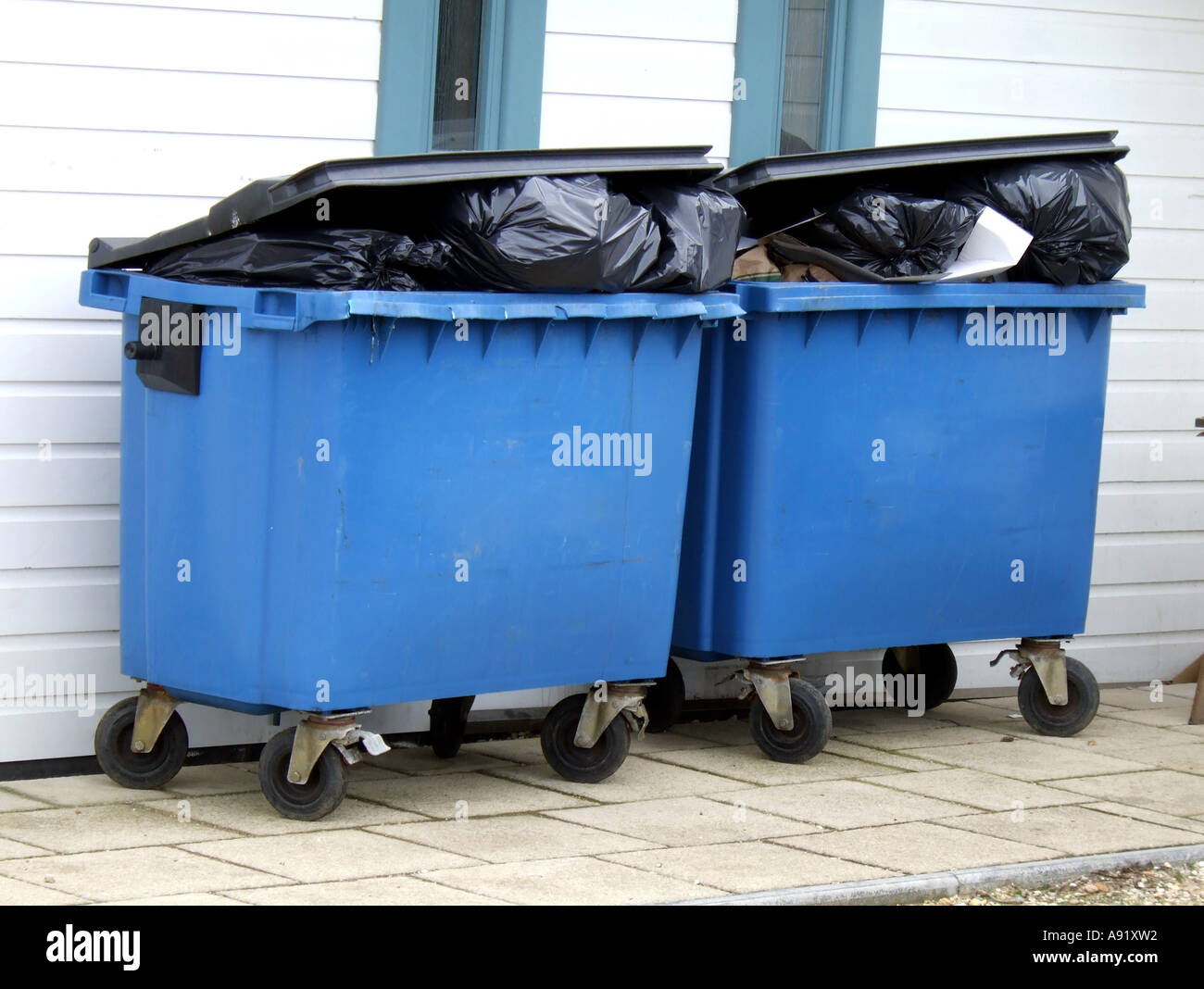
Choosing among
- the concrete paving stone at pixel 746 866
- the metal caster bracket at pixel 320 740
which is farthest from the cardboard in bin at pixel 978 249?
the metal caster bracket at pixel 320 740

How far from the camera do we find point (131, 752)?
17.8ft

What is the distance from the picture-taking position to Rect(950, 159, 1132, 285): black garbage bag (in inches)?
239

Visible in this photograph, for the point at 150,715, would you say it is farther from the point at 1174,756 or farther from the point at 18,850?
the point at 1174,756

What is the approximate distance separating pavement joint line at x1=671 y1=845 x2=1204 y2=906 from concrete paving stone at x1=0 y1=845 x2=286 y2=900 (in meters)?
1.09

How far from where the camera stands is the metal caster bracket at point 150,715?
5.35 m

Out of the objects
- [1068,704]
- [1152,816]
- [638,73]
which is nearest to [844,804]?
[1152,816]

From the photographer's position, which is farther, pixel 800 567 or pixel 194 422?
pixel 800 567

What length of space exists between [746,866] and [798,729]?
3.93 feet

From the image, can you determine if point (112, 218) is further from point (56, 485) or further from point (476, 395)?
point (476, 395)

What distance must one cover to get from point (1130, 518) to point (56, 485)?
4.10 meters

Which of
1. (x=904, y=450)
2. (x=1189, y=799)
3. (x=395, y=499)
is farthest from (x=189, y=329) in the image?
(x=1189, y=799)

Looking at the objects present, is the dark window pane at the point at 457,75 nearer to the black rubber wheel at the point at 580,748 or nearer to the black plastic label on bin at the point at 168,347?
the black plastic label on bin at the point at 168,347
